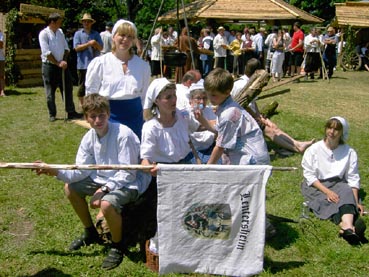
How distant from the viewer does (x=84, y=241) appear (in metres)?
3.71

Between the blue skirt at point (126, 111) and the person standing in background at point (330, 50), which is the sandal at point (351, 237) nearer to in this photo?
the blue skirt at point (126, 111)

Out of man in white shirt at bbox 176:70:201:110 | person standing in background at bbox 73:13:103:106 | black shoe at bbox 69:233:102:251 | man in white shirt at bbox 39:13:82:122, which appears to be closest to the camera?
black shoe at bbox 69:233:102:251

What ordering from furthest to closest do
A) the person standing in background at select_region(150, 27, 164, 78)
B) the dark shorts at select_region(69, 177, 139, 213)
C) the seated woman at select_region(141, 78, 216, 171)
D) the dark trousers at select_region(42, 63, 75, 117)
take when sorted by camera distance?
the person standing in background at select_region(150, 27, 164, 78)
the dark trousers at select_region(42, 63, 75, 117)
the seated woman at select_region(141, 78, 216, 171)
the dark shorts at select_region(69, 177, 139, 213)

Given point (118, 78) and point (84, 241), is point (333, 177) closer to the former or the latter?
point (118, 78)

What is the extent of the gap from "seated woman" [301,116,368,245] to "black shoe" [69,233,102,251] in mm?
2015

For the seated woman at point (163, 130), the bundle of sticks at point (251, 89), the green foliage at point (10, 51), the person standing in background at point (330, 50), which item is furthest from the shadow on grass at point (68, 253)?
the person standing in background at point (330, 50)

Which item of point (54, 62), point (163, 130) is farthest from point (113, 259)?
point (54, 62)

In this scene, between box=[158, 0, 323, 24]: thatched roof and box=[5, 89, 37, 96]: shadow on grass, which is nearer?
box=[5, 89, 37, 96]: shadow on grass

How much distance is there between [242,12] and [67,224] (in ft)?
47.6

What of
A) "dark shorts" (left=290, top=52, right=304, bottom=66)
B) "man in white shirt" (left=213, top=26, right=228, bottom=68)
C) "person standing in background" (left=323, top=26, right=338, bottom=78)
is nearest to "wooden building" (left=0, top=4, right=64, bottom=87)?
"man in white shirt" (left=213, top=26, right=228, bottom=68)

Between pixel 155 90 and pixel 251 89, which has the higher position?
pixel 155 90

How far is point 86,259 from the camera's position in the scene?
3.51m

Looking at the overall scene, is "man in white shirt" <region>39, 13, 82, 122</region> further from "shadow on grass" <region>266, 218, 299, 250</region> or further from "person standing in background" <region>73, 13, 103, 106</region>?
"shadow on grass" <region>266, 218, 299, 250</region>

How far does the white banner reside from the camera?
3033 mm
